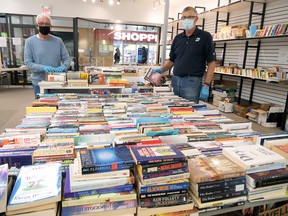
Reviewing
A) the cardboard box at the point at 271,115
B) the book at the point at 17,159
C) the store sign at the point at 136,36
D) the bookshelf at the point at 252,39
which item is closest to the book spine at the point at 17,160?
the book at the point at 17,159

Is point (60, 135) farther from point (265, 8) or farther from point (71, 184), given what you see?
point (265, 8)

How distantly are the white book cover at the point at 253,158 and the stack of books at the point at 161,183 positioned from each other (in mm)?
334

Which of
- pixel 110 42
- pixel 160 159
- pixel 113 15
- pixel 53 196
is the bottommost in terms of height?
pixel 53 196

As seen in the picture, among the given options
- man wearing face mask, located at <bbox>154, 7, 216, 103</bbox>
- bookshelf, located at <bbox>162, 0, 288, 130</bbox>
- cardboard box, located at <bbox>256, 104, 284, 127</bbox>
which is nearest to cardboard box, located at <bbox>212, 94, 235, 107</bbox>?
bookshelf, located at <bbox>162, 0, 288, 130</bbox>

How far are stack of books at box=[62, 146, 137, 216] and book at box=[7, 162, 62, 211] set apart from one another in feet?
0.19

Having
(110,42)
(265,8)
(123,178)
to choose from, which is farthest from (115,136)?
(110,42)

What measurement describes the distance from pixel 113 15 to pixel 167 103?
734cm

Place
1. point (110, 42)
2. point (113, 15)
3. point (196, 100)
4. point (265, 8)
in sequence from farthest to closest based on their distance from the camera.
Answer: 1. point (110, 42)
2. point (113, 15)
3. point (265, 8)
4. point (196, 100)

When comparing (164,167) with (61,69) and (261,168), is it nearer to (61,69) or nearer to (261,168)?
(261,168)

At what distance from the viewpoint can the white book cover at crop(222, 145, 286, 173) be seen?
1.25m

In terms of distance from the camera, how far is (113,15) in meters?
8.92

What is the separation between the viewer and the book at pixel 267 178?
1.21m

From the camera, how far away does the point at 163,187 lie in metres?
1.12

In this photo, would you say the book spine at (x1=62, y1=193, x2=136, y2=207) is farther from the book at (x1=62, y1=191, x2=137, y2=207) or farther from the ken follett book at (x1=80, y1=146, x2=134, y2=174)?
the ken follett book at (x1=80, y1=146, x2=134, y2=174)
